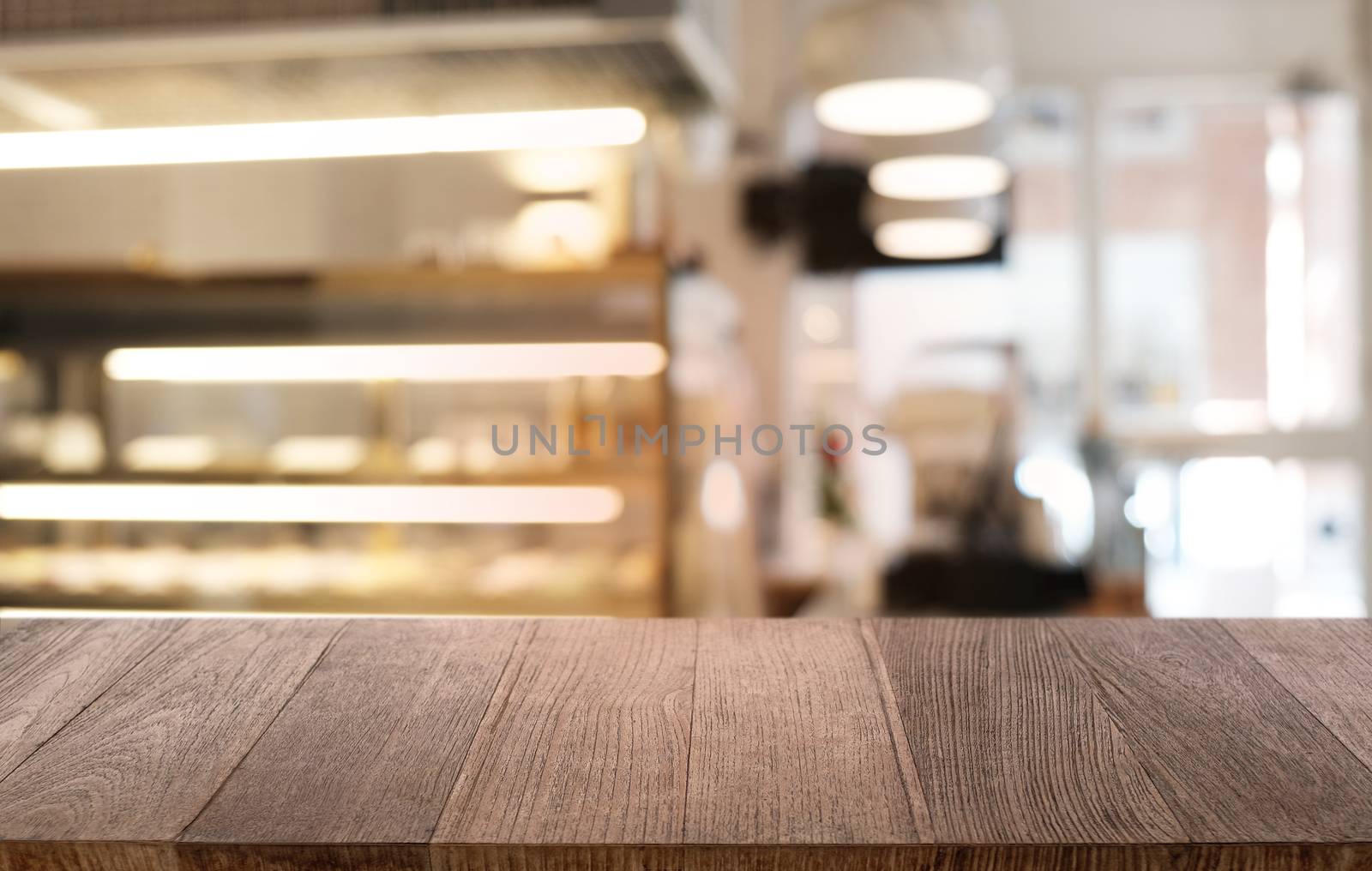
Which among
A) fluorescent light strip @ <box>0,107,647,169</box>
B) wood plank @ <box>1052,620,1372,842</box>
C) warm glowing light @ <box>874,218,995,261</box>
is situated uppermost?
fluorescent light strip @ <box>0,107,647,169</box>

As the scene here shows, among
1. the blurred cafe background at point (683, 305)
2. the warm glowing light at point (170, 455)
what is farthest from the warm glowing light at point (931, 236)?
the warm glowing light at point (170, 455)

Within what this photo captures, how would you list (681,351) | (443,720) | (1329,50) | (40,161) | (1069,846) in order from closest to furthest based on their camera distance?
1. (1069,846)
2. (443,720)
3. (681,351)
4. (40,161)
5. (1329,50)

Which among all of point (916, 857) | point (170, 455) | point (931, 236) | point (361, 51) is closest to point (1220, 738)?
point (916, 857)

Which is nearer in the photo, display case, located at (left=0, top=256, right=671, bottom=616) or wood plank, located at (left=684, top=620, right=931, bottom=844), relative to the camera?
wood plank, located at (left=684, top=620, right=931, bottom=844)

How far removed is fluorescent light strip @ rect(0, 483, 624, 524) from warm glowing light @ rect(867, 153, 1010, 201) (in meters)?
1.26

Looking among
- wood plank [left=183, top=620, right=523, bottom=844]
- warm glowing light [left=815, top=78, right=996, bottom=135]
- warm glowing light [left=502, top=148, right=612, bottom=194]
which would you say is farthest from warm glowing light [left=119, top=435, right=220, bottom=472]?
wood plank [left=183, top=620, right=523, bottom=844]

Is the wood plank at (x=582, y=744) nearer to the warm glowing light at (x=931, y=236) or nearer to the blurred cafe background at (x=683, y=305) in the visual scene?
the blurred cafe background at (x=683, y=305)

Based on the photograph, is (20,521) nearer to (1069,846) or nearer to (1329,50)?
(1069,846)

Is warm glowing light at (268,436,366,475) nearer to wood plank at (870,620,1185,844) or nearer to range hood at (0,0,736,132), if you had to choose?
range hood at (0,0,736,132)

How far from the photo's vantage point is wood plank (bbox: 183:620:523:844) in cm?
64

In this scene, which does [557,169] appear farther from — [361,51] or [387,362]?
[361,51]

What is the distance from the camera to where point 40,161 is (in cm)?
450

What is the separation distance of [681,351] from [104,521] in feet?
6.26

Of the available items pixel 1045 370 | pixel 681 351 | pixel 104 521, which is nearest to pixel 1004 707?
pixel 681 351
